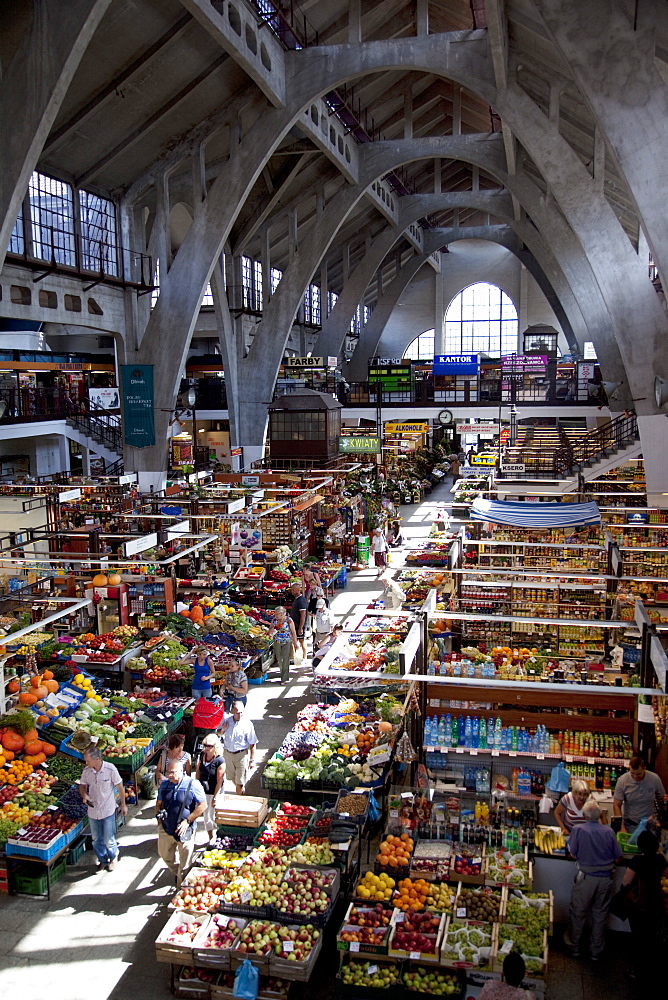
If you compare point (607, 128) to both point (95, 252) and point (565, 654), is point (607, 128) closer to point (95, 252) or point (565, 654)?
point (565, 654)

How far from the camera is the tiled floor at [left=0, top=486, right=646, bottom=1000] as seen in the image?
5.33m

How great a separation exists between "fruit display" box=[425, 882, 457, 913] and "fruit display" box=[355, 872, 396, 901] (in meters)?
0.27

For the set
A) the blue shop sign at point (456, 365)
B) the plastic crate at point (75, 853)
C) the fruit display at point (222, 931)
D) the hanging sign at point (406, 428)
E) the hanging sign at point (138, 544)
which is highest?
the blue shop sign at point (456, 365)

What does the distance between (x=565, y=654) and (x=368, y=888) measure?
191 inches

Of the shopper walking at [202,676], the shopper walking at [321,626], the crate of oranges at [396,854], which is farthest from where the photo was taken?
the shopper walking at [321,626]

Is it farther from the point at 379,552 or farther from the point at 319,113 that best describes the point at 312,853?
the point at 319,113

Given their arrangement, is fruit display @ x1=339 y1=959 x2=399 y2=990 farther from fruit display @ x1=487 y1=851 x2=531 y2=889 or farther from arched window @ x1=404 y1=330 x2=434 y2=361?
arched window @ x1=404 y1=330 x2=434 y2=361

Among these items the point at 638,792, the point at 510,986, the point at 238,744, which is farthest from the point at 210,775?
the point at 638,792

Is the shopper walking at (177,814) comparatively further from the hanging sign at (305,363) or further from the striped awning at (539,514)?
the hanging sign at (305,363)

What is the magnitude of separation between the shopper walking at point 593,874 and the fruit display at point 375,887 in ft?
4.15

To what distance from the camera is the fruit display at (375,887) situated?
567cm

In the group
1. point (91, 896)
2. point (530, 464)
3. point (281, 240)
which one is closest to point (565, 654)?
point (91, 896)

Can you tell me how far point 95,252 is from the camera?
60.7 ft

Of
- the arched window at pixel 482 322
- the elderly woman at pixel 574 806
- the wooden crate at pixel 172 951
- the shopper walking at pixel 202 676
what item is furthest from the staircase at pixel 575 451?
the arched window at pixel 482 322
